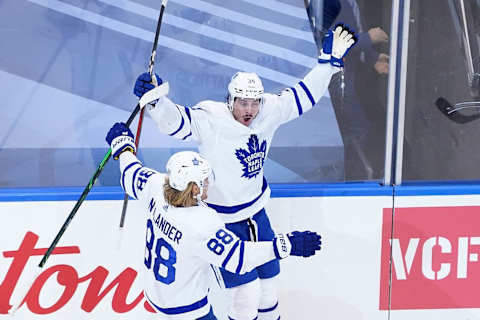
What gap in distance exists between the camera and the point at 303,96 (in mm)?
2971

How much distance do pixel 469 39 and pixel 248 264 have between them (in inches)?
68.1

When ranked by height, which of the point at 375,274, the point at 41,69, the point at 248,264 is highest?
the point at 41,69

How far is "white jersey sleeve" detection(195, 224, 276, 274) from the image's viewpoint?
2355 mm

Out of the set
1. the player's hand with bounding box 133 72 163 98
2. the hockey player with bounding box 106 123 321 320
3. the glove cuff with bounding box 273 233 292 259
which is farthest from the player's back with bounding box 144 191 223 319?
the player's hand with bounding box 133 72 163 98

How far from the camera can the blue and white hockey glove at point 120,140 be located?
2.74 metres

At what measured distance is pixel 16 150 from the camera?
322 centimetres

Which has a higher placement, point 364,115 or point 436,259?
point 364,115

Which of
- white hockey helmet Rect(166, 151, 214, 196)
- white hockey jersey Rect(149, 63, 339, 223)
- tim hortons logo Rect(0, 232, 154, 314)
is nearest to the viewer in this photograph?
white hockey helmet Rect(166, 151, 214, 196)

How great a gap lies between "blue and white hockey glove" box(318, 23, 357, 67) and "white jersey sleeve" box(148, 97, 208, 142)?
0.59 m

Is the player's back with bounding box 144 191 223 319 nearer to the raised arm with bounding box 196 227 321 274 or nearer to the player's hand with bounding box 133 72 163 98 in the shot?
the raised arm with bounding box 196 227 321 274

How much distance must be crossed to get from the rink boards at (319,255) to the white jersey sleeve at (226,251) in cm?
80

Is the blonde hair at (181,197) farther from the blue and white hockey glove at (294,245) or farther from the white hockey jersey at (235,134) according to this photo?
the white hockey jersey at (235,134)

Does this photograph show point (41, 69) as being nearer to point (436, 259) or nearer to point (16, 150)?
point (16, 150)

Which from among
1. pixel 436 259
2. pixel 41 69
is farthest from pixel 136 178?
pixel 436 259
